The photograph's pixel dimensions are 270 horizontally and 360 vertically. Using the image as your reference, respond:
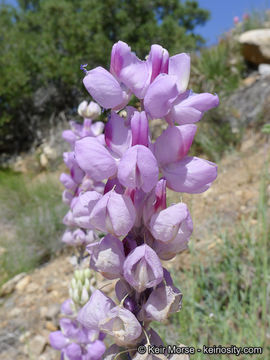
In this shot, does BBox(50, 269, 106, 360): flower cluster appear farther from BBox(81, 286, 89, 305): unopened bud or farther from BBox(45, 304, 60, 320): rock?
BBox(45, 304, 60, 320): rock

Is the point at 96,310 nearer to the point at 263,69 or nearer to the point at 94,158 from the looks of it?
the point at 94,158

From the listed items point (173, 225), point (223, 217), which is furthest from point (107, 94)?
point (223, 217)

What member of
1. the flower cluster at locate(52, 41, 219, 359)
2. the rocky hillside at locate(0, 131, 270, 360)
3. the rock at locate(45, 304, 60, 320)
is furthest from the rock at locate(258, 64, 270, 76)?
the flower cluster at locate(52, 41, 219, 359)

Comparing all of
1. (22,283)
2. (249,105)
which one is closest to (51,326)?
(22,283)

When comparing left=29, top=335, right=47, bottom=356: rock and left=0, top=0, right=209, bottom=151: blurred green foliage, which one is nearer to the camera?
left=29, top=335, right=47, bottom=356: rock

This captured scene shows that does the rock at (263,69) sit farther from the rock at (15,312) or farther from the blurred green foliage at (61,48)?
the rock at (15,312)

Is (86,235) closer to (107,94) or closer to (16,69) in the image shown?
(107,94)
